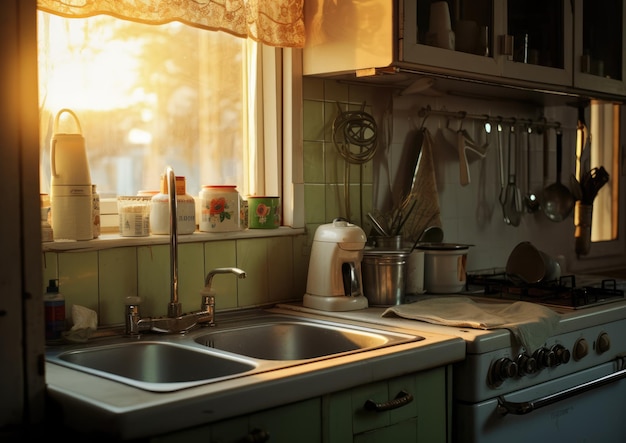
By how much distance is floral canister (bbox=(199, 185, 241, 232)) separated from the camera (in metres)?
2.24

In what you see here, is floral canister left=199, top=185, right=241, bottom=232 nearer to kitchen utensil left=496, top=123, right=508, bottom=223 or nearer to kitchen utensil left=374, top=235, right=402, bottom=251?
kitchen utensil left=374, top=235, right=402, bottom=251

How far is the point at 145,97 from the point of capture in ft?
7.32

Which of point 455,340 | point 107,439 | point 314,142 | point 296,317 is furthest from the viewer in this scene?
point 314,142

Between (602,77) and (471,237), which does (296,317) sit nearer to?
(471,237)

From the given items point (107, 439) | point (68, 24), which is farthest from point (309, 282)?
point (107, 439)

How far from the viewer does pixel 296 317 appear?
2232 mm

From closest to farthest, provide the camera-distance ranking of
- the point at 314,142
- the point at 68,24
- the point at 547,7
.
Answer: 1. the point at 68,24
2. the point at 314,142
3. the point at 547,7

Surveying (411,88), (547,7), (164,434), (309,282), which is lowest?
(164,434)

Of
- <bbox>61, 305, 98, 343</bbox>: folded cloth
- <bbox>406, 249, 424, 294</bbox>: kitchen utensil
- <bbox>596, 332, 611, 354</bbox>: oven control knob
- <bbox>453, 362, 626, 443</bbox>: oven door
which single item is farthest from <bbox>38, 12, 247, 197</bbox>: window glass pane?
<bbox>596, 332, 611, 354</bbox>: oven control knob

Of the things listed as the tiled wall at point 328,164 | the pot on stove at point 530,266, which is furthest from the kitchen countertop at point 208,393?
the pot on stove at point 530,266

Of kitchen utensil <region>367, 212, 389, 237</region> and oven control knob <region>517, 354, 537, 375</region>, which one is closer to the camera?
oven control knob <region>517, 354, 537, 375</region>

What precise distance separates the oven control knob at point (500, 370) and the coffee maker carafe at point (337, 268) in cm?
45

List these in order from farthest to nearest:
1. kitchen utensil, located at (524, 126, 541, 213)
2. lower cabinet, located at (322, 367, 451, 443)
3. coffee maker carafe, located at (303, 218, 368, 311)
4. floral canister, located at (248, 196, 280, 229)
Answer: kitchen utensil, located at (524, 126, 541, 213)
floral canister, located at (248, 196, 280, 229)
coffee maker carafe, located at (303, 218, 368, 311)
lower cabinet, located at (322, 367, 451, 443)

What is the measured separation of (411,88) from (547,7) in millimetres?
531
